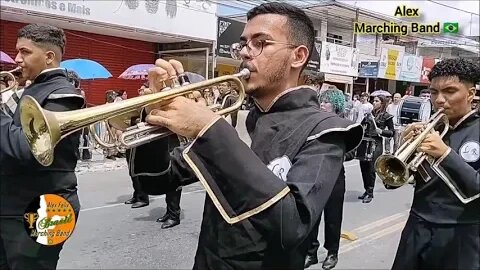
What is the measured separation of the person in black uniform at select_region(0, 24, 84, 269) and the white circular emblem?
7.05ft

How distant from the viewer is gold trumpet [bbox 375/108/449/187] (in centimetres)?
257

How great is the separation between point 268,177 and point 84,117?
1.96 ft

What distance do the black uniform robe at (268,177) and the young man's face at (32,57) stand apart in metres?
1.53

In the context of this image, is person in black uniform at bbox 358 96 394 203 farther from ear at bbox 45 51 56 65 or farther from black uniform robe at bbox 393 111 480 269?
Answer: ear at bbox 45 51 56 65

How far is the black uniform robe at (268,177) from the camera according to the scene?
1259 millimetres

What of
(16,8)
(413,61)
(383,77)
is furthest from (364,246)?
(413,61)

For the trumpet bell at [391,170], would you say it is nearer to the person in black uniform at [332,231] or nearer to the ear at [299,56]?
the ear at [299,56]

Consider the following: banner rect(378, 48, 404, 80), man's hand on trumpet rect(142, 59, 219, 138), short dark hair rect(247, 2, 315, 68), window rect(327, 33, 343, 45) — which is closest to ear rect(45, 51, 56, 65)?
short dark hair rect(247, 2, 315, 68)

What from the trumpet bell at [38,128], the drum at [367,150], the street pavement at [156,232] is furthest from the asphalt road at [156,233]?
the trumpet bell at [38,128]

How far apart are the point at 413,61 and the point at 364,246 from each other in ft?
68.3

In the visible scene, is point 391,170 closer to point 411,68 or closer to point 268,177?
point 268,177

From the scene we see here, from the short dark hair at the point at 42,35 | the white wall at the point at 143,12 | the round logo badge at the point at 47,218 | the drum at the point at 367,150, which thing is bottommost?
the drum at the point at 367,150

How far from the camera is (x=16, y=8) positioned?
9320 millimetres

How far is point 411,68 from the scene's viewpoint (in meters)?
23.9
